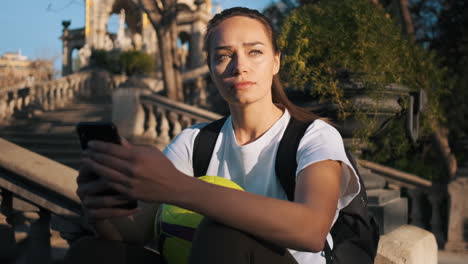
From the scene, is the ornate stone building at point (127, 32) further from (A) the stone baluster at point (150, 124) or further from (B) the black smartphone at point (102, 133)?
(B) the black smartphone at point (102, 133)

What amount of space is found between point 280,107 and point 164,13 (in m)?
8.98

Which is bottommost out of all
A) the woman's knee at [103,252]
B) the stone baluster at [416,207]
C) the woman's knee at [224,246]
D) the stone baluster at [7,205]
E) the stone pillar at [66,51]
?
the stone baluster at [416,207]

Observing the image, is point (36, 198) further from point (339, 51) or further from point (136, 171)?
point (339, 51)

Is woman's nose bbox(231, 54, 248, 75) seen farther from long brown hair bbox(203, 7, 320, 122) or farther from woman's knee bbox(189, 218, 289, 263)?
woman's knee bbox(189, 218, 289, 263)

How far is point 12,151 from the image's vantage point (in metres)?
2.54

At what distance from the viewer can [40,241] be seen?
237 centimetres

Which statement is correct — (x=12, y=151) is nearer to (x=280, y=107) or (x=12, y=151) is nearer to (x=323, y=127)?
(x=280, y=107)

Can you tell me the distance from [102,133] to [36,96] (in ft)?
47.5

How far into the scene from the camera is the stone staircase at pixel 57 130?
7.98m

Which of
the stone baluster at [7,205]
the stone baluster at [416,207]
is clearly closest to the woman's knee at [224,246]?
the stone baluster at [7,205]

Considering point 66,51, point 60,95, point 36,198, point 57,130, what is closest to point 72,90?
point 60,95

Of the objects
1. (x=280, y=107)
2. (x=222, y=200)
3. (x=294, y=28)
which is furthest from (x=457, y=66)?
(x=222, y=200)

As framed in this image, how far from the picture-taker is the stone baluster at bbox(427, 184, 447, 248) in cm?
711

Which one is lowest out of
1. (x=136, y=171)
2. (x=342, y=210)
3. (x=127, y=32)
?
(x=342, y=210)
